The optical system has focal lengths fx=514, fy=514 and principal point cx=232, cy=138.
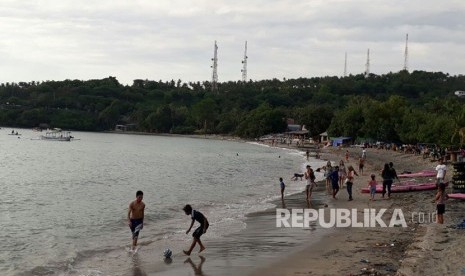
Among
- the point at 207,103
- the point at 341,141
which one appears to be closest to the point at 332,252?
the point at 341,141

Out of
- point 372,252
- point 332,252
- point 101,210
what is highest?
point 372,252

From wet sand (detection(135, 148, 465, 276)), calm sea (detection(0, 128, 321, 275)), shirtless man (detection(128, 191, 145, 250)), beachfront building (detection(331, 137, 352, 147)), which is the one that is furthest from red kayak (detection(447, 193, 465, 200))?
beachfront building (detection(331, 137, 352, 147))

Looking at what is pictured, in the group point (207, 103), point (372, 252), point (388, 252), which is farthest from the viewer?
point (207, 103)

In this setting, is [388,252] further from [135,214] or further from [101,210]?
[101,210]

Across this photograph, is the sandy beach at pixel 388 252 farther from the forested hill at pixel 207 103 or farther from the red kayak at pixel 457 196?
the forested hill at pixel 207 103

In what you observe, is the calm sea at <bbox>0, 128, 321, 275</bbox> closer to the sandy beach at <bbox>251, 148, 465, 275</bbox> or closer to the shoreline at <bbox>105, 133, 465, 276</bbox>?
the shoreline at <bbox>105, 133, 465, 276</bbox>

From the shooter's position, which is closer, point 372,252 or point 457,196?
point 372,252

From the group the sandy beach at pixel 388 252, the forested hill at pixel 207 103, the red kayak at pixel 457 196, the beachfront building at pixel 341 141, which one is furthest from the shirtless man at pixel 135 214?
the forested hill at pixel 207 103

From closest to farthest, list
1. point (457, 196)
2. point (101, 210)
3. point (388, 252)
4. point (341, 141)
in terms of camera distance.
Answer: point (388, 252)
point (457, 196)
point (101, 210)
point (341, 141)

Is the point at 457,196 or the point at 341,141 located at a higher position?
the point at 341,141

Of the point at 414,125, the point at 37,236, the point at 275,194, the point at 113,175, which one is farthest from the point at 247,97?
the point at 37,236

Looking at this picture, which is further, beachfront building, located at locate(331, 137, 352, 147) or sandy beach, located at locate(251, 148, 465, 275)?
beachfront building, located at locate(331, 137, 352, 147)

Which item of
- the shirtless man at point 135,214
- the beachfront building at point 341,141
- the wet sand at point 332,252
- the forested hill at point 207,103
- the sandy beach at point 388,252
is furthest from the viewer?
the forested hill at point 207,103

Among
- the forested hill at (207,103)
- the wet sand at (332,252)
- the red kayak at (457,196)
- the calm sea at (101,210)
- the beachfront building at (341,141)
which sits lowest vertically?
the calm sea at (101,210)
